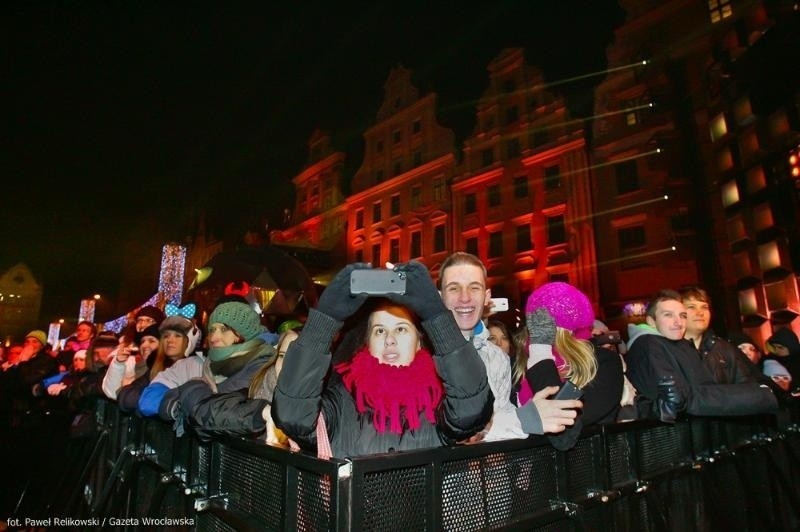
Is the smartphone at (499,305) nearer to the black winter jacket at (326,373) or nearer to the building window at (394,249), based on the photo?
the black winter jacket at (326,373)

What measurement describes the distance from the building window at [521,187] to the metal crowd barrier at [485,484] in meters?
19.0

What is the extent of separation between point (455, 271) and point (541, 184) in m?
20.2

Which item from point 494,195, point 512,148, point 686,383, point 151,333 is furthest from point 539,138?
point 686,383

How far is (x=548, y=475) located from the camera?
2102mm

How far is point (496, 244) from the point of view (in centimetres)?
2277

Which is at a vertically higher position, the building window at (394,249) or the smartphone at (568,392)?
A: the building window at (394,249)

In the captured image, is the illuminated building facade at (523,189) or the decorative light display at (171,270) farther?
the illuminated building facade at (523,189)

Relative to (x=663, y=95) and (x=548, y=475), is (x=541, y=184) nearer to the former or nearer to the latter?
(x=663, y=95)

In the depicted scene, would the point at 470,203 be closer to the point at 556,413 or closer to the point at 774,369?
the point at 774,369

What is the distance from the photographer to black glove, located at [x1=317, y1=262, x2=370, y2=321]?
1.55m

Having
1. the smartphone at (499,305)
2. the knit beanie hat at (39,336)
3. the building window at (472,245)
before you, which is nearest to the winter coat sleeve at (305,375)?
the smartphone at (499,305)

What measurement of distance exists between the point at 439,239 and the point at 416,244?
1606 mm

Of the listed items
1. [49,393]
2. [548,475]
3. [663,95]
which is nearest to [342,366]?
[548,475]

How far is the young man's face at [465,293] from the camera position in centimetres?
261
